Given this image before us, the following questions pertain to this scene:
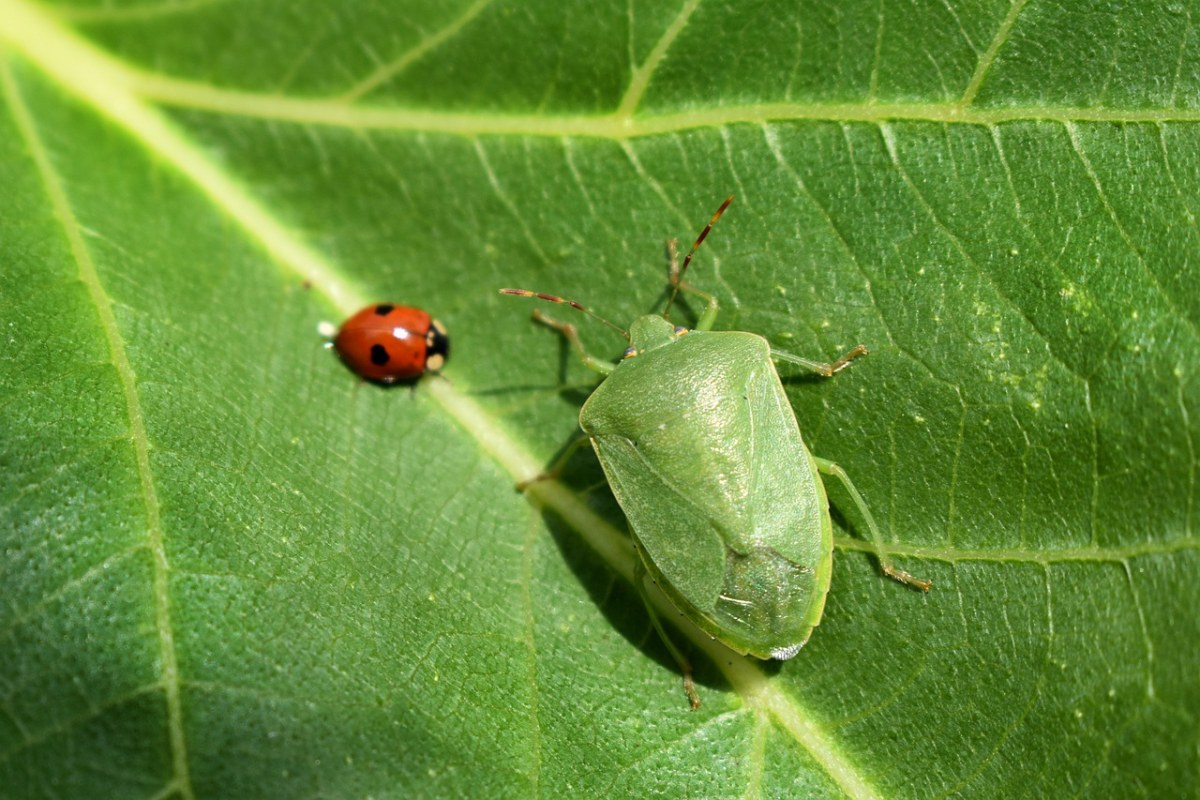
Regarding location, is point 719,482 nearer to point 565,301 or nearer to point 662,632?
point 662,632

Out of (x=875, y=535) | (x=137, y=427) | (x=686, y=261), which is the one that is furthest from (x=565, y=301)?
(x=137, y=427)

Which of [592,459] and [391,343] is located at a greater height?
[391,343]

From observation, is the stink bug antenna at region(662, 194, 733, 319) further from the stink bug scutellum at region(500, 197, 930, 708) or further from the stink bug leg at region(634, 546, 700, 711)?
the stink bug leg at region(634, 546, 700, 711)

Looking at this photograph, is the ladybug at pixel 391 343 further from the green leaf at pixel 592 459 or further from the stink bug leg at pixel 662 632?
the stink bug leg at pixel 662 632

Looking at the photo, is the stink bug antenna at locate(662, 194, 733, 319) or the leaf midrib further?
the stink bug antenna at locate(662, 194, 733, 319)

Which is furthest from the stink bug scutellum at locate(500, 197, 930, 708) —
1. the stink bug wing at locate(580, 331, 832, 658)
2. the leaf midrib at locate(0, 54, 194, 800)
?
the leaf midrib at locate(0, 54, 194, 800)

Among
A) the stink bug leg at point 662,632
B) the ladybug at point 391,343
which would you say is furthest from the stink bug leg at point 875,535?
the ladybug at point 391,343

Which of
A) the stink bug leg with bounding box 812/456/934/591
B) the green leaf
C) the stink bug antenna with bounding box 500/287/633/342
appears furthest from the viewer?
the stink bug antenna with bounding box 500/287/633/342

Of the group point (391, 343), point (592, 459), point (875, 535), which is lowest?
point (875, 535)
